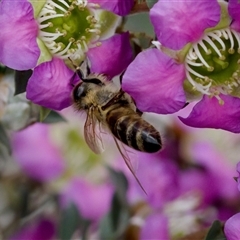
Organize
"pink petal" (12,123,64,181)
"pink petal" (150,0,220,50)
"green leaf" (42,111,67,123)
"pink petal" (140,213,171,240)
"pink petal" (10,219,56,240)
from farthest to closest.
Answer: "pink petal" (12,123,64,181)
"pink petal" (10,219,56,240)
"pink petal" (140,213,171,240)
"green leaf" (42,111,67,123)
"pink petal" (150,0,220,50)

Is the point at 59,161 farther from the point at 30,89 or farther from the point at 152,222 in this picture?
the point at 30,89

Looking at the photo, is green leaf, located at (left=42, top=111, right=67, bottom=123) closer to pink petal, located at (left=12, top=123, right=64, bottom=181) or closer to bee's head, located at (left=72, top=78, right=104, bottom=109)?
bee's head, located at (left=72, top=78, right=104, bottom=109)

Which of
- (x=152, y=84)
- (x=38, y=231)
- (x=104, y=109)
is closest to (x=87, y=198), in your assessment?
(x=38, y=231)

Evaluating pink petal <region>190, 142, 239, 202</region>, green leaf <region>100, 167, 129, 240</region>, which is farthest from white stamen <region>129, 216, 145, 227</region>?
pink petal <region>190, 142, 239, 202</region>

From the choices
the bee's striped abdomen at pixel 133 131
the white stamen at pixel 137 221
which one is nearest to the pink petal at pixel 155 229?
the white stamen at pixel 137 221

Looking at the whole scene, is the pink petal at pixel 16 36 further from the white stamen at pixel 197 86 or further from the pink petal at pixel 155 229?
the pink petal at pixel 155 229

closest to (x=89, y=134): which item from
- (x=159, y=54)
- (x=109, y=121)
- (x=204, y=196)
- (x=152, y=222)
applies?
(x=109, y=121)

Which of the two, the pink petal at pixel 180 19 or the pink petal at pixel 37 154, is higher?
the pink petal at pixel 180 19
